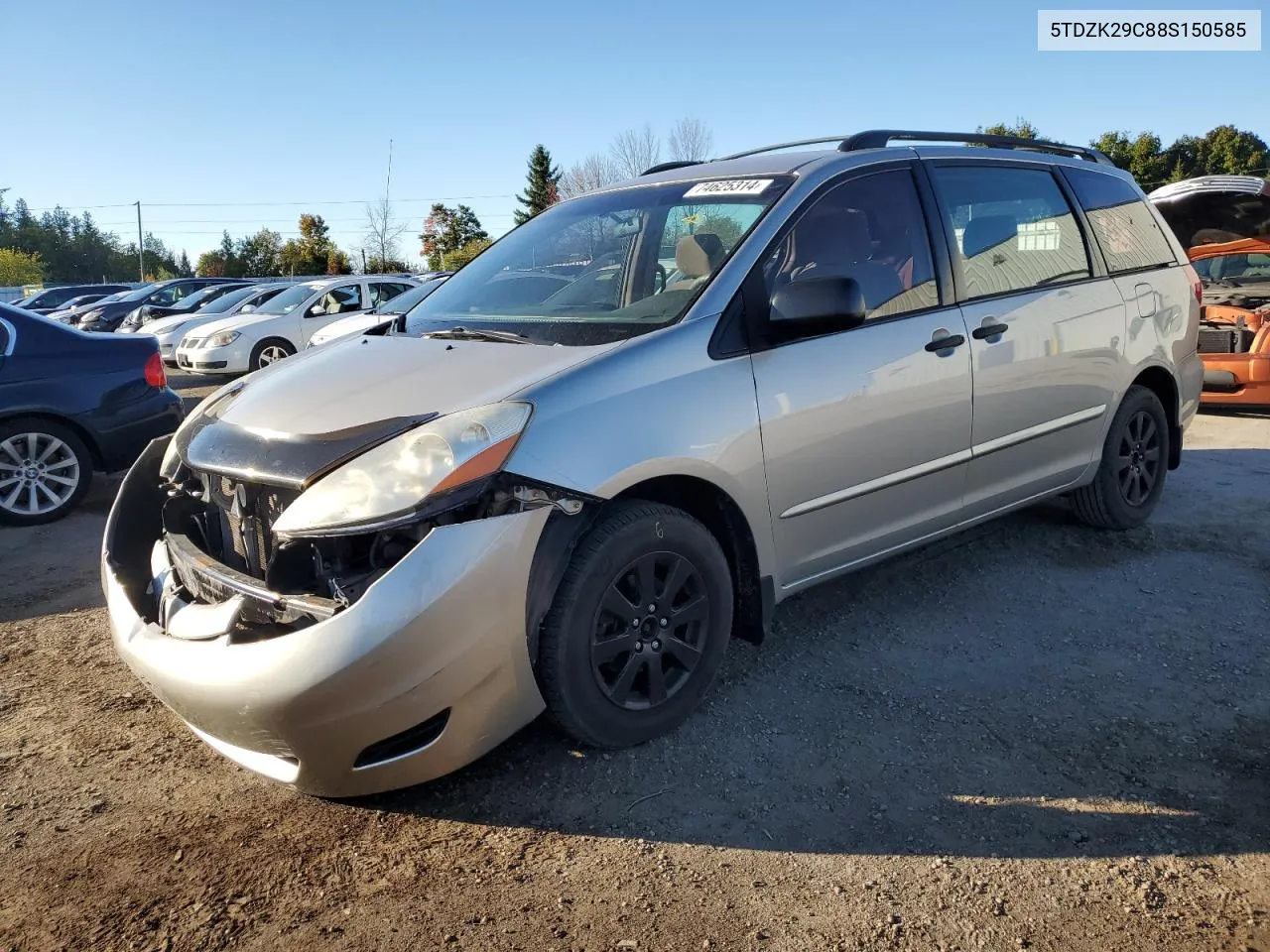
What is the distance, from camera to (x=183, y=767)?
116 inches

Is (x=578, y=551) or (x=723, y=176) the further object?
(x=723, y=176)

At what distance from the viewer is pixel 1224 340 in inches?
316

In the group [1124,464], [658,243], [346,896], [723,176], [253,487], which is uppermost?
[723,176]

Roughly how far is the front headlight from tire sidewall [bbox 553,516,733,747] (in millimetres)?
425

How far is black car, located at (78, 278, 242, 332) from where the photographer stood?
2291 cm

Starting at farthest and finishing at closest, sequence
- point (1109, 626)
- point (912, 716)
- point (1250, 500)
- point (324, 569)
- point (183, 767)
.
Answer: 1. point (1250, 500)
2. point (1109, 626)
3. point (912, 716)
4. point (183, 767)
5. point (324, 569)

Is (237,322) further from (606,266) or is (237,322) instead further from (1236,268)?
(1236,268)

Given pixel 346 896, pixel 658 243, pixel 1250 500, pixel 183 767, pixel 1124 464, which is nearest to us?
pixel 346 896

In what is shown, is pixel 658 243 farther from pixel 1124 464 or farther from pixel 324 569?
pixel 1124 464

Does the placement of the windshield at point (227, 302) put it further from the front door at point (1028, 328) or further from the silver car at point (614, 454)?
the front door at point (1028, 328)

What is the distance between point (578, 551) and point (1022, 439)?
2.29m

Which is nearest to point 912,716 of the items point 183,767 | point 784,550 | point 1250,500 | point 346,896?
point 784,550

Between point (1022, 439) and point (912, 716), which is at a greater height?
point (1022, 439)

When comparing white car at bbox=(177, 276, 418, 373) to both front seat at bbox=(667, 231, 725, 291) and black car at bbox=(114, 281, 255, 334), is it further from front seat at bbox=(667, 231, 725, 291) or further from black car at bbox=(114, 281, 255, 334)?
front seat at bbox=(667, 231, 725, 291)
